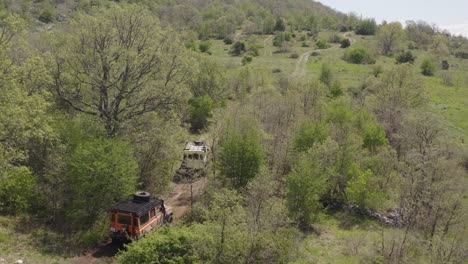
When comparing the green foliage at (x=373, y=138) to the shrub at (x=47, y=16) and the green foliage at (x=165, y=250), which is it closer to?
the green foliage at (x=165, y=250)

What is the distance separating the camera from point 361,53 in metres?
82.1

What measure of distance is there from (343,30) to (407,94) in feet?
297

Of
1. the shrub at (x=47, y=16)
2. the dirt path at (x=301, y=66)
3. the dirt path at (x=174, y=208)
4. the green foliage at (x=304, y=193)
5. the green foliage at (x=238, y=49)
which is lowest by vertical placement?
the dirt path at (x=174, y=208)

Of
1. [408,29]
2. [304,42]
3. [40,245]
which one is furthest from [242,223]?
[408,29]

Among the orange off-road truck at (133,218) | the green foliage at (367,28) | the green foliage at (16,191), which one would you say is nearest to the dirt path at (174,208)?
the orange off-road truck at (133,218)

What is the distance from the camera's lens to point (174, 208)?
25.4m

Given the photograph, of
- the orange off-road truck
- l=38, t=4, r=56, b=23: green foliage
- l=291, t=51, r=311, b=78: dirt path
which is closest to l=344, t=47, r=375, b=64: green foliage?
l=291, t=51, r=311, b=78: dirt path

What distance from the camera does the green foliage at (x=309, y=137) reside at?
30578 millimetres

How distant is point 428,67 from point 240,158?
67.4 m

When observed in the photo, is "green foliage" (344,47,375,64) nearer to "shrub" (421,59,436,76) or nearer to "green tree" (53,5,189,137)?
"shrub" (421,59,436,76)

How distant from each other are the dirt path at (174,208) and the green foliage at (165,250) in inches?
138

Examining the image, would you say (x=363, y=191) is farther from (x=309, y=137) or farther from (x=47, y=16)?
(x=47, y=16)

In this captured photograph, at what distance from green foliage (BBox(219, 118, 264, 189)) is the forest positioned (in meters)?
0.10

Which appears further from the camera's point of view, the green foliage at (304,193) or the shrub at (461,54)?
the shrub at (461,54)
